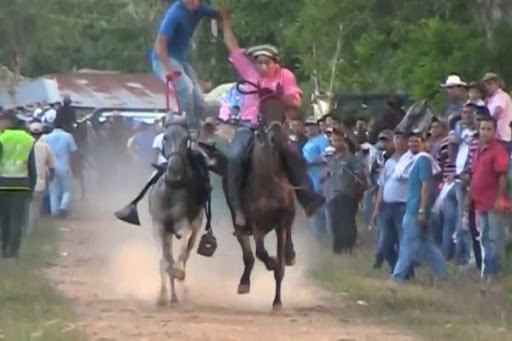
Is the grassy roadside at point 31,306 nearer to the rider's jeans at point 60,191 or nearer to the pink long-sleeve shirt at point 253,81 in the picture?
the pink long-sleeve shirt at point 253,81

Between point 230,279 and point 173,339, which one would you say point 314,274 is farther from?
point 173,339

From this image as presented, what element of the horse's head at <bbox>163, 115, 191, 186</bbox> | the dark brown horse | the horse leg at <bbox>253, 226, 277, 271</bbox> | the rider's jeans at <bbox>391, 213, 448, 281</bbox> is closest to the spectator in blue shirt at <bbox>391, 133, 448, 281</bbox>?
the rider's jeans at <bbox>391, 213, 448, 281</bbox>

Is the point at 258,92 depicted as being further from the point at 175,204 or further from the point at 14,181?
the point at 14,181

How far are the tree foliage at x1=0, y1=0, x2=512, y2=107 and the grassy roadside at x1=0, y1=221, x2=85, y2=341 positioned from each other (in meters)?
5.97

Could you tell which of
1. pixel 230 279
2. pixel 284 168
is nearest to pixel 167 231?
pixel 284 168

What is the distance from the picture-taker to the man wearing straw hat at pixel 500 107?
19.5m

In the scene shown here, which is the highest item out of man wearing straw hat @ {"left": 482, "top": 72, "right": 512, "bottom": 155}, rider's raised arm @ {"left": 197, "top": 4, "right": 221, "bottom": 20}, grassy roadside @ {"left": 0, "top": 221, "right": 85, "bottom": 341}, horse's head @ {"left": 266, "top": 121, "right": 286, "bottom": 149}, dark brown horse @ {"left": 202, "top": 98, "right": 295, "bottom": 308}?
rider's raised arm @ {"left": 197, "top": 4, "right": 221, "bottom": 20}

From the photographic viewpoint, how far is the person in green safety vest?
71.9 ft

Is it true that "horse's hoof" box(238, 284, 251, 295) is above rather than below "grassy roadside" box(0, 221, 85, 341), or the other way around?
above

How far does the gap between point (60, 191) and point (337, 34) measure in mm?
→ 7637

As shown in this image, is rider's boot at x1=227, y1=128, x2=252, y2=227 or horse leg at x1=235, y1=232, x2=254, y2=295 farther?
horse leg at x1=235, y1=232, x2=254, y2=295

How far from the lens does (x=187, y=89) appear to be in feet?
58.9

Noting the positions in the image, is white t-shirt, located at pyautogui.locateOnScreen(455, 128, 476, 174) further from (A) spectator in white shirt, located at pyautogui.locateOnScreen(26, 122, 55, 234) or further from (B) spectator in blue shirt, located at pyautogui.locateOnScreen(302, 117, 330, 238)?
(A) spectator in white shirt, located at pyautogui.locateOnScreen(26, 122, 55, 234)

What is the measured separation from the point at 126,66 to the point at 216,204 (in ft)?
197
